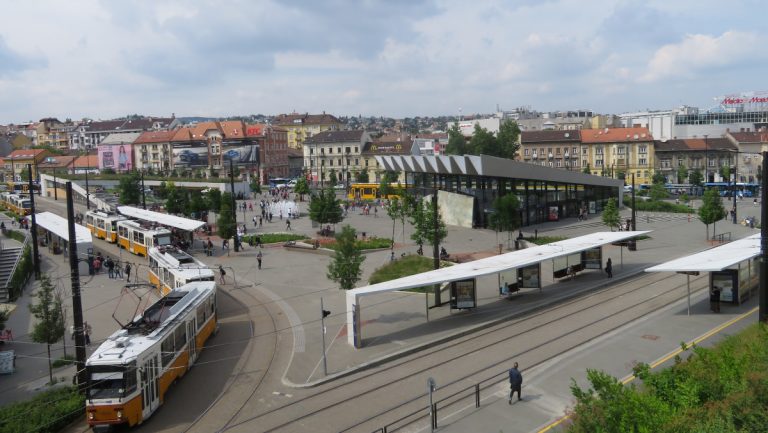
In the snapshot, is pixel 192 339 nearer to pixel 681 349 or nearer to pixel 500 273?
pixel 500 273

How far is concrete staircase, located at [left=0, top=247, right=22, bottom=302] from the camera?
30.9 m

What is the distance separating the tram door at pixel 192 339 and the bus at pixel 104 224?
30484 millimetres

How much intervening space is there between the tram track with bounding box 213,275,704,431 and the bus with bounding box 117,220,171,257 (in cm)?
2457

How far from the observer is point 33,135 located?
195 meters

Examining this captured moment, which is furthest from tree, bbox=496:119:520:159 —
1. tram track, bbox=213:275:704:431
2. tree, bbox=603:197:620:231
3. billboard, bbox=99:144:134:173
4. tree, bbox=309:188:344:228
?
tram track, bbox=213:275:704:431

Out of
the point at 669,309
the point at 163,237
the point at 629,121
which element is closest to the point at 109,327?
the point at 163,237

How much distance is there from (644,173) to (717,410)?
9509cm

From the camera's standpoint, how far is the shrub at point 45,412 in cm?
1533

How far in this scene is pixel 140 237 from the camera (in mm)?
43062

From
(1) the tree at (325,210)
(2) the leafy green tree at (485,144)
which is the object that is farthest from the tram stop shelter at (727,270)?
(2) the leafy green tree at (485,144)

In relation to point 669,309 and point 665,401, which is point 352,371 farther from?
point 669,309

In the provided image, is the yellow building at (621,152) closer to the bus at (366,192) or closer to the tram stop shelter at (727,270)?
the bus at (366,192)

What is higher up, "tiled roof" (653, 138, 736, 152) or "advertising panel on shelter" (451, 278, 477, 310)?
"tiled roof" (653, 138, 736, 152)

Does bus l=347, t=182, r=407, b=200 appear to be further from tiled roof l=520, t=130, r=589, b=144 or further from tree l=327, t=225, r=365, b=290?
tree l=327, t=225, r=365, b=290
